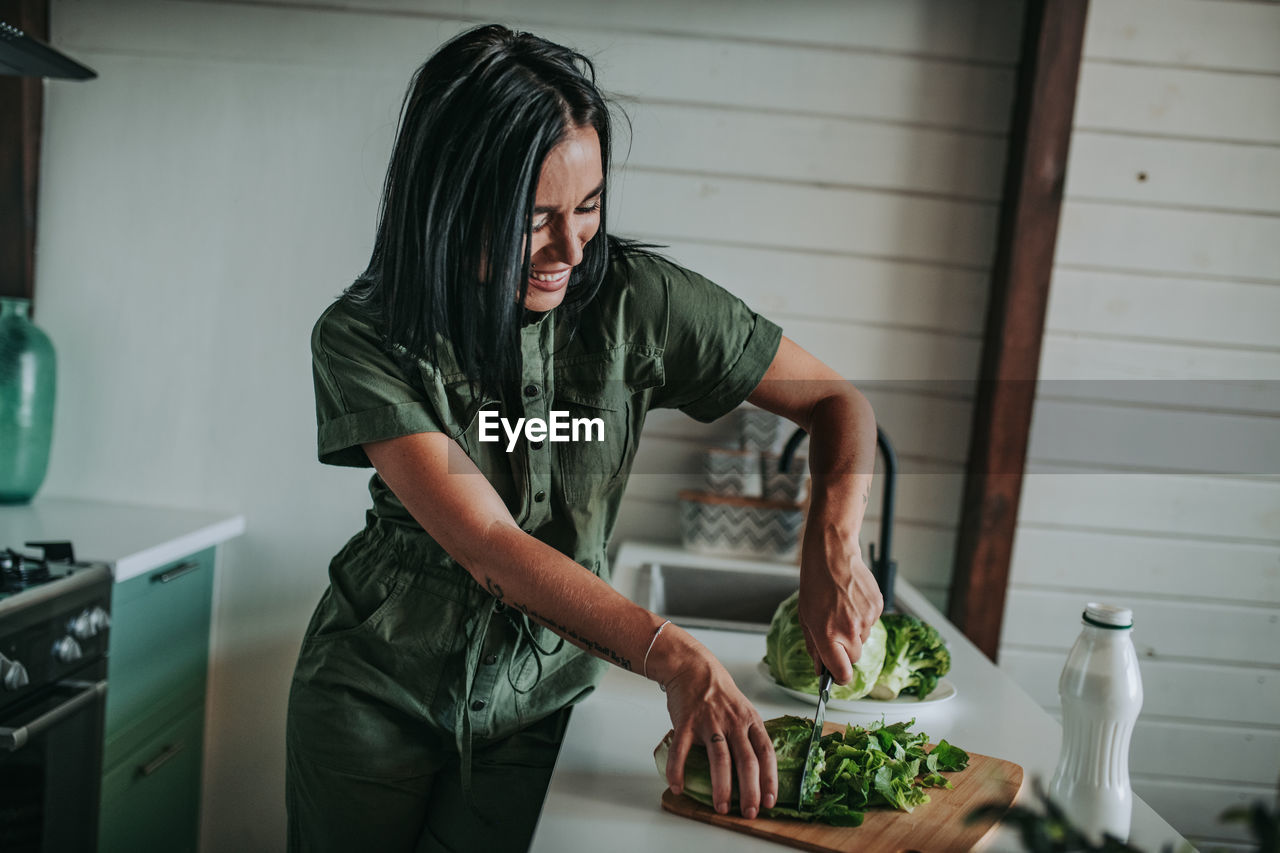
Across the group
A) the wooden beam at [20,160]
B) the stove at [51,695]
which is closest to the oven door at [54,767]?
the stove at [51,695]

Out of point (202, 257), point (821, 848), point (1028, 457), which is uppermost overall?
point (202, 257)

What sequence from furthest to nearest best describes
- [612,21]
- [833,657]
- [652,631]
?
[612,21]
[833,657]
[652,631]

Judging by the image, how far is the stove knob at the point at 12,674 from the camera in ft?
4.77

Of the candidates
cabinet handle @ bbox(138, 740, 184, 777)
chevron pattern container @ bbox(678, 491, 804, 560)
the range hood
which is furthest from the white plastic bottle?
the range hood

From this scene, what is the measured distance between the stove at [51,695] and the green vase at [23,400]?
0.41m

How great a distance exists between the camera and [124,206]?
2.24 metres

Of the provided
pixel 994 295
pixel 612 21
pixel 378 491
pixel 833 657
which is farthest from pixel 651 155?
pixel 833 657

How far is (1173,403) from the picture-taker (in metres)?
2.24

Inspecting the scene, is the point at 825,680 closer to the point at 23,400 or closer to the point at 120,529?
the point at 120,529

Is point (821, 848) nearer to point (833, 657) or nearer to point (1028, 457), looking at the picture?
point (833, 657)

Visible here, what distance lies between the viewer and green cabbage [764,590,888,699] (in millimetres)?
1283

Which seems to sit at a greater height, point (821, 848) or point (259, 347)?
point (259, 347)

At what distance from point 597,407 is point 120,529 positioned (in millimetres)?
1235

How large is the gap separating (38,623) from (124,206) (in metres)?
1.11
